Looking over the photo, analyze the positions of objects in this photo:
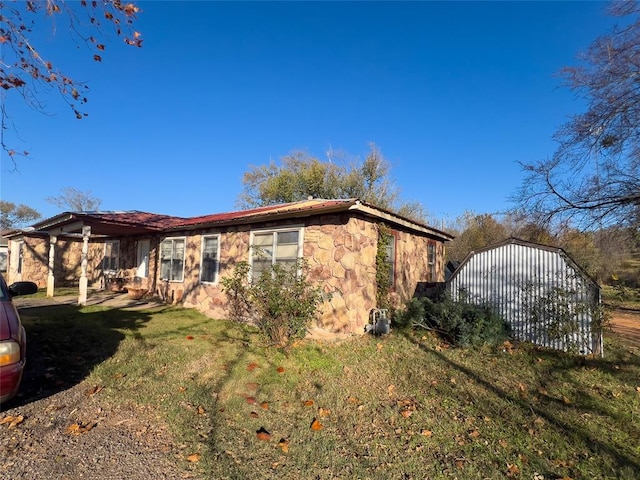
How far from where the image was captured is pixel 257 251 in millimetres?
8211

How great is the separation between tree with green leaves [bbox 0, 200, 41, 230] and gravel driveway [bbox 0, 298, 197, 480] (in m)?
51.2

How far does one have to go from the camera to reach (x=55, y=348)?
19.8 feet

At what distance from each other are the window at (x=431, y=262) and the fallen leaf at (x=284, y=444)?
9224mm

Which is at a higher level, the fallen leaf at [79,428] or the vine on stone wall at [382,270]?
the vine on stone wall at [382,270]

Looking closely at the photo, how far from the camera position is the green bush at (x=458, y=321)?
277 inches

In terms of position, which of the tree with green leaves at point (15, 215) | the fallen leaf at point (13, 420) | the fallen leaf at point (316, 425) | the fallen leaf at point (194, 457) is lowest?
the fallen leaf at point (316, 425)

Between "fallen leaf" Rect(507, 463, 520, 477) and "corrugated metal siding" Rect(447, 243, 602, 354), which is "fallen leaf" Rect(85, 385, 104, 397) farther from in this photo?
"corrugated metal siding" Rect(447, 243, 602, 354)

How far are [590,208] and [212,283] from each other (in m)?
10.0

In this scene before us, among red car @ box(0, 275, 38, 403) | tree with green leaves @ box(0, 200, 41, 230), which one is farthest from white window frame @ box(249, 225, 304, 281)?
tree with green leaves @ box(0, 200, 41, 230)

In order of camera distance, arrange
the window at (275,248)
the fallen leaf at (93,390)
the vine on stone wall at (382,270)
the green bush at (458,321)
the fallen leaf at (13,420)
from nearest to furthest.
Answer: the fallen leaf at (13,420)
the fallen leaf at (93,390)
the green bush at (458,321)
the window at (275,248)
the vine on stone wall at (382,270)

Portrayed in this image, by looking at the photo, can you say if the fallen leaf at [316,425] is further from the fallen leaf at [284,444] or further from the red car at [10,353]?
the red car at [10,353]

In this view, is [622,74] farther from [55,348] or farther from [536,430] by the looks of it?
[55,348]

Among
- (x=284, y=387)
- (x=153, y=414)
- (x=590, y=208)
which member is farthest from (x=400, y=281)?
(x=153, y=414)

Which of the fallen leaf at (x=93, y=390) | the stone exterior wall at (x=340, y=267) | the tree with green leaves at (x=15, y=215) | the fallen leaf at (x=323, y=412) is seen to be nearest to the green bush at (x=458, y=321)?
the stone exterior wall at (x=340, y=267)
